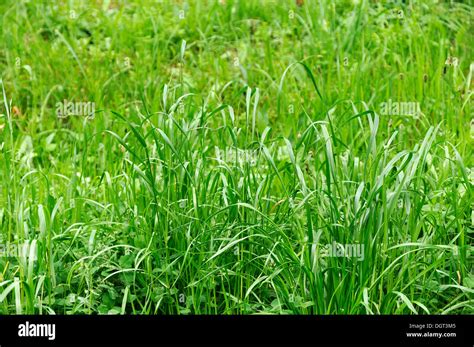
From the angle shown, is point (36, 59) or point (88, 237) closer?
point (88, 237)

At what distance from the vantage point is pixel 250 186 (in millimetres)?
4039

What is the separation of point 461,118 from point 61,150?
236 centimetres

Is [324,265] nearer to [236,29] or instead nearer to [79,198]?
[79,198]

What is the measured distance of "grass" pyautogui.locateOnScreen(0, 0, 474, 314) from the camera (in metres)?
3.85

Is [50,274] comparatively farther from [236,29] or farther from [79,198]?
[236,29]

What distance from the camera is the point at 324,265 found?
3938 mm

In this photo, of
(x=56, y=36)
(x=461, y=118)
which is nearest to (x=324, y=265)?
(x=461, y=118)

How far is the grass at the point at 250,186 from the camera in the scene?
3846 millimetres

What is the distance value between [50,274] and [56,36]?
10.0ft
